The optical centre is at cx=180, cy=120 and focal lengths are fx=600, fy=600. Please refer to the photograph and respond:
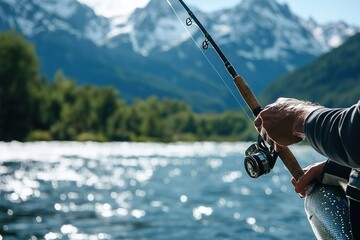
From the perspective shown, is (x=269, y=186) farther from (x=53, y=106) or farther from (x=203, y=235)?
(x=53, y=106)

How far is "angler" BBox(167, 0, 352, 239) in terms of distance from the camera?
12.0 ft

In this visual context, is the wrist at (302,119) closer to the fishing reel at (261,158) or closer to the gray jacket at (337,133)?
the gray jacket at (337,133)

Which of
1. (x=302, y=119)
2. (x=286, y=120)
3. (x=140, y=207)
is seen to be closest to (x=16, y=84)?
(x=140, y=207)

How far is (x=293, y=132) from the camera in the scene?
335 centimetres

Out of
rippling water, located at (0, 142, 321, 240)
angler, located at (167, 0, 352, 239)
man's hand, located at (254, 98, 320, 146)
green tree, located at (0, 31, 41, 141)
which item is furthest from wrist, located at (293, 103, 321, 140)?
green tree, located at (0, 31, 41, 141)

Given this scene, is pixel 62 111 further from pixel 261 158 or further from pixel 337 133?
pixel 337 133

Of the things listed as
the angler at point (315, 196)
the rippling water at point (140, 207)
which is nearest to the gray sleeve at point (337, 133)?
the angler at point (315, 196)

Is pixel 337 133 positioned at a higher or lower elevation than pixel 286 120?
lower

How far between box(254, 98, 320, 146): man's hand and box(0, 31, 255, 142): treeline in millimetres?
79758

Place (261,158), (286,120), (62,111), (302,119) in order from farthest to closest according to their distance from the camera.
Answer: (62,111), (261,158), (286,120), (302,119)

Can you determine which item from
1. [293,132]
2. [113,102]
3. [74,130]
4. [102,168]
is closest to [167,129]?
[113,102]

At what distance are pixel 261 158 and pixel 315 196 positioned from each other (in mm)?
435

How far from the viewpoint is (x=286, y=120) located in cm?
336

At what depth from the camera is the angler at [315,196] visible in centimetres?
366
